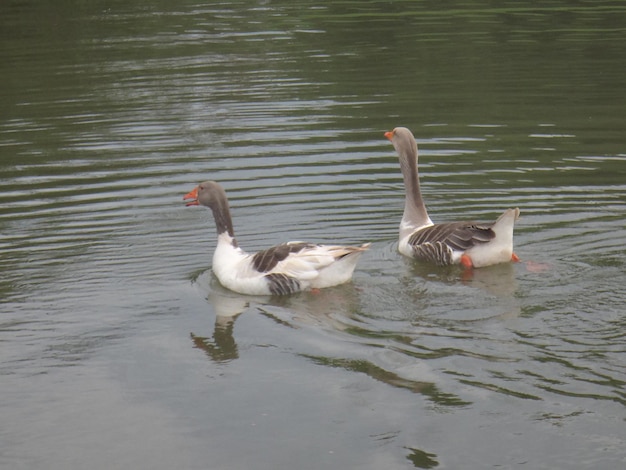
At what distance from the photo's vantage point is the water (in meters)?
8.73

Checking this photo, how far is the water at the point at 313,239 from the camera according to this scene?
8734mm

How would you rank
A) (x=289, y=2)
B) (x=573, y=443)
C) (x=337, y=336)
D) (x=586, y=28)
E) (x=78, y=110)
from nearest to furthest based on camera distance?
(x=573, y=443) < (x=337, y=336) < (x=78, y=110) < (x=586, y=28) < (x=289, y=2)

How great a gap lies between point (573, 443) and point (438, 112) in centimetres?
1224

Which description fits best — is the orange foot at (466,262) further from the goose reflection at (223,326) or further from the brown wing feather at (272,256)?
the goose reflection at (223,326)

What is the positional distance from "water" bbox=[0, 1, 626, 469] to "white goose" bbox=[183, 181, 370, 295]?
196mm

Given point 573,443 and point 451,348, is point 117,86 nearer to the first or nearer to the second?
point 451,348

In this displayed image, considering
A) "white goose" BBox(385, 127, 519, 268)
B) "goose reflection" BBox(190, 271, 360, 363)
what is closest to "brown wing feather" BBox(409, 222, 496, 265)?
"white goose" BBox(385, 127, 519, 268)

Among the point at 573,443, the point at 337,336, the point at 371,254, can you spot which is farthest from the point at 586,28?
the point at 573,443

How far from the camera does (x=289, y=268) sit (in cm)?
1170

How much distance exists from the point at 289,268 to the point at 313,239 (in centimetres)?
190

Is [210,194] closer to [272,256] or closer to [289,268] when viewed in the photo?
[272,256]

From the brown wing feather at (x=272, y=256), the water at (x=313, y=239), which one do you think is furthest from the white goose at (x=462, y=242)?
the brown wing feather at (x=272, y=256)

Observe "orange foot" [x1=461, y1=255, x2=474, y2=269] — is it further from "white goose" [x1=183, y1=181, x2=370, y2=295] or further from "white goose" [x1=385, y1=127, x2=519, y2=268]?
"white goose" [x1=183, y1=181, x2=370, y2=295]

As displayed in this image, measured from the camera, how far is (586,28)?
91.1 feet
